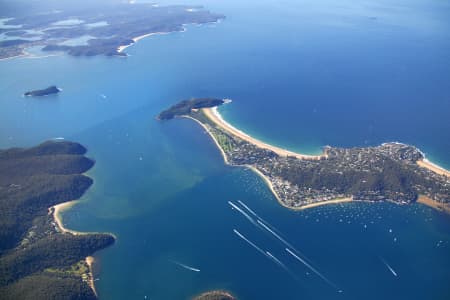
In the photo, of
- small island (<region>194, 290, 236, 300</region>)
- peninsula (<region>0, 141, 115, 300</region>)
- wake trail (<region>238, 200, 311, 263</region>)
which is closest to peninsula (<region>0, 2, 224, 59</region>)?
peninsula (<region>0, 141, 115, 300</region>)

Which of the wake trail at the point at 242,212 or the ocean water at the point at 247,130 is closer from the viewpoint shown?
the ocean water at the point at 247,130

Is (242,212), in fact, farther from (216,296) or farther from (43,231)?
(43,231)

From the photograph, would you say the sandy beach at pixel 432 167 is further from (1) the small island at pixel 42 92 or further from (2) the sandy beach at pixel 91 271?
(1) the small island at pixel 42 92

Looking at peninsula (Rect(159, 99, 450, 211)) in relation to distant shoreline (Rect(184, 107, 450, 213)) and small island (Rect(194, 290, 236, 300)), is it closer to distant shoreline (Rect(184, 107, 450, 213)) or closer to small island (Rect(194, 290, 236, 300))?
distant shoreline (Rect(184, 107, 450, 213))

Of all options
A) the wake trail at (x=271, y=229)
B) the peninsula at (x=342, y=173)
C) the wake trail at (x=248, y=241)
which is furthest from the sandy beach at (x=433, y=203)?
the wake trail at (x=248, y=241)

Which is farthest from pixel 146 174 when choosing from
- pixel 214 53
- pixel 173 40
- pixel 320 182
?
pixel 173 40

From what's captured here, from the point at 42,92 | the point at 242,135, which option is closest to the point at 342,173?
the point at 242,135

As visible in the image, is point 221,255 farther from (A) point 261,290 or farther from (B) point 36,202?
(B) point 36,202
